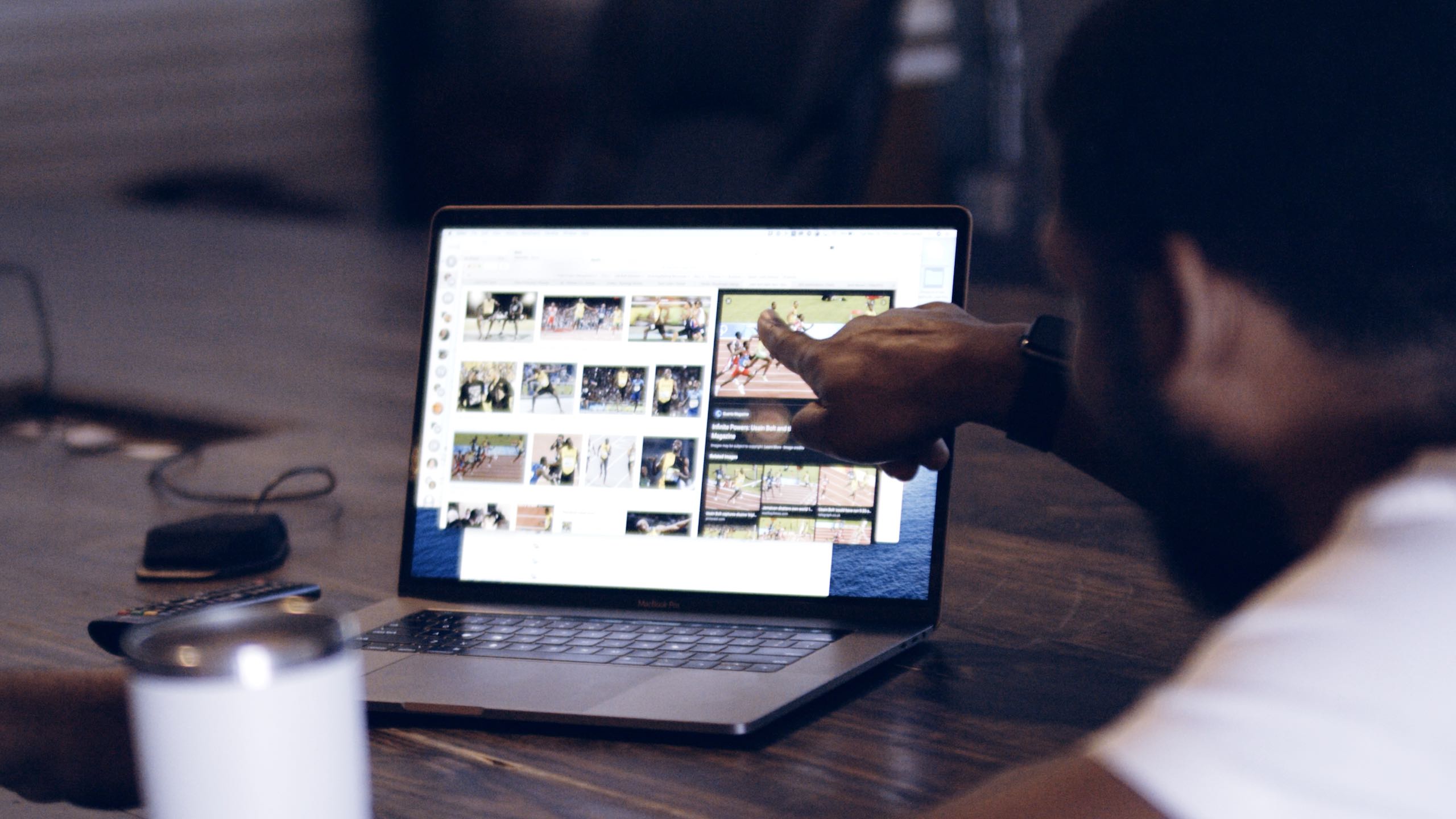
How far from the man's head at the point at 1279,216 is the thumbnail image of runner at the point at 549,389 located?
0.43 m

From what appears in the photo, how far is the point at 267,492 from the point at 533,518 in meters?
0.40

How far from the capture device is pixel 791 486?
80 cm

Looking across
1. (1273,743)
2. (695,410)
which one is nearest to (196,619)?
(1273,743)

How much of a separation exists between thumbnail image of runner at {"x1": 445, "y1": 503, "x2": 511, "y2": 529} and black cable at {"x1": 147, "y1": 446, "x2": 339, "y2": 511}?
12.5 inches

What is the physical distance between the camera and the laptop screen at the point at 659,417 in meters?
0.79

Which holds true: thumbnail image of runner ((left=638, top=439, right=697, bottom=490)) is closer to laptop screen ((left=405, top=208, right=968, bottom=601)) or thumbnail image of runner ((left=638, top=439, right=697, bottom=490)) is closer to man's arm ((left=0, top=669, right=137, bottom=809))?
laptop screen ((left=405, top=208, right=968, bottom=601))

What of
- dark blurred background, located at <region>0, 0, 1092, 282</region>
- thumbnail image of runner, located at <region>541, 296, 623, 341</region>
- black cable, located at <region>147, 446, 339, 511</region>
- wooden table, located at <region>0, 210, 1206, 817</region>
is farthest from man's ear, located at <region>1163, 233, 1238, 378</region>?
dark blurred background, located at <region>0, 0, 1092, 282</region>

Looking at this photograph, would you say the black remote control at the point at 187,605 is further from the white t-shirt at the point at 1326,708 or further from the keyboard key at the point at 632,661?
the white t-shirt at the point at 1326,708

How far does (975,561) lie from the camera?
92cm

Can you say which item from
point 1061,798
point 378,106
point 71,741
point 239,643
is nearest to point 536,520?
point 71,741

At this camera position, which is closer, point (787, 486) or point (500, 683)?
point (500, 683)

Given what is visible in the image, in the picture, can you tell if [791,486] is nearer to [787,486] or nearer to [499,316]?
[787,486]

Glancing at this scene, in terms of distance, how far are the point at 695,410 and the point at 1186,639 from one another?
35cm

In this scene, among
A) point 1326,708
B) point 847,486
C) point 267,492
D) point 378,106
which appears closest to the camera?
point 1326,708
